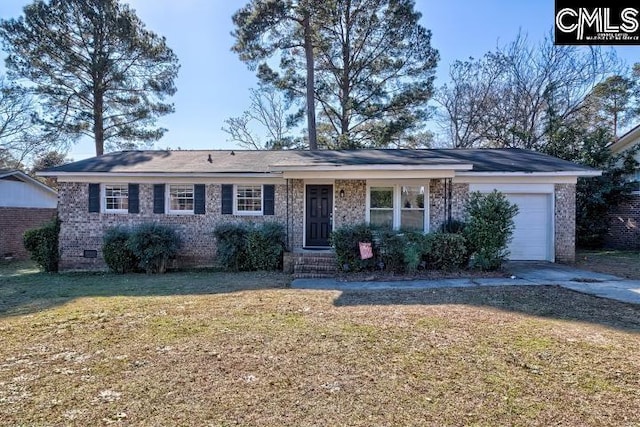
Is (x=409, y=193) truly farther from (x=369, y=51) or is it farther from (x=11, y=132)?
(x=11, y=132)

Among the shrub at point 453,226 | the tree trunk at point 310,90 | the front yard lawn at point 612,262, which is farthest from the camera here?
the tree trunk at point 310,90

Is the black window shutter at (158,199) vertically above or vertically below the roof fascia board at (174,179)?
below

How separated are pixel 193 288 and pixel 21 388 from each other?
16.8 ft

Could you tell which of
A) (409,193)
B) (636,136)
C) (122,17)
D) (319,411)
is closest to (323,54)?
(122,17)

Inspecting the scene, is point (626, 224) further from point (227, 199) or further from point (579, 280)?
point (227, 199)

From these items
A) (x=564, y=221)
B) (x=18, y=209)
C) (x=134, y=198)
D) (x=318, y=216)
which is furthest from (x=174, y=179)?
(x=564, y=221)

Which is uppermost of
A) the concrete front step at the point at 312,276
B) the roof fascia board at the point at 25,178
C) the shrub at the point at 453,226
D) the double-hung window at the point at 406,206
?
the roof fascia board at the point at 25,178

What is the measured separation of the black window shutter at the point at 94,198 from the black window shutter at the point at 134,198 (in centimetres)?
104

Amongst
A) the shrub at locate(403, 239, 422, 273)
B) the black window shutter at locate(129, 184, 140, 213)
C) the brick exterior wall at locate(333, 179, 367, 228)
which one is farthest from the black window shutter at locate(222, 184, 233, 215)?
the shrub at locate(403, 239, 422, 273)

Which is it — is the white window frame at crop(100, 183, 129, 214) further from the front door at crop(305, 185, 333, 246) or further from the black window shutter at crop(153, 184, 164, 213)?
the front door at crop(305, 185, 333, 246)

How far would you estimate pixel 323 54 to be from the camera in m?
22.3

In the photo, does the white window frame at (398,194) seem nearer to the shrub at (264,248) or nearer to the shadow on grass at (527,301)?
the shrub at (264,248)

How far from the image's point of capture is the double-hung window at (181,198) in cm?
1249

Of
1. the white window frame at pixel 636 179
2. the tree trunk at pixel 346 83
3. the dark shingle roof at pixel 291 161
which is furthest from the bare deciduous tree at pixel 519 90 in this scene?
the dark shingle roof at pixel 291 161
